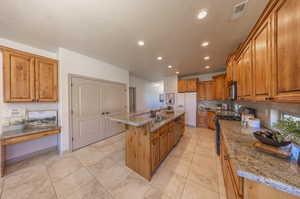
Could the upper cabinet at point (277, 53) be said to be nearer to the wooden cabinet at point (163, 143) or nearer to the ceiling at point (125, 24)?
the ceiling at point (125, 24)

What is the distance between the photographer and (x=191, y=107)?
4.89m

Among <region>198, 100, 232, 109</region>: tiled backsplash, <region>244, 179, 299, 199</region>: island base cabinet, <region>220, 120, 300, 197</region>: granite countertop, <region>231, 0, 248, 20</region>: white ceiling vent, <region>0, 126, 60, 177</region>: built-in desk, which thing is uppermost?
<region>231, 0, 248, 20</region>: white ceiling vent

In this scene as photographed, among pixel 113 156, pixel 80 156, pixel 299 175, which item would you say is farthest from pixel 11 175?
pixel 299 175

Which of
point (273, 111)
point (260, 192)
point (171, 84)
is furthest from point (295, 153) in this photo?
point (171, 84)

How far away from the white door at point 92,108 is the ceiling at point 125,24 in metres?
1.06

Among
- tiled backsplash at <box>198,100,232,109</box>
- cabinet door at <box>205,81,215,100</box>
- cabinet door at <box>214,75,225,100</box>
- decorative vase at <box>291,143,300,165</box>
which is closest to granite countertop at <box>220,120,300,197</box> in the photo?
decorative vase at <box>291,143,300,165</box>

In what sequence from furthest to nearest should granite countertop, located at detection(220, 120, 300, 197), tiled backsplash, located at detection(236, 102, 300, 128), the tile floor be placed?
1. the tile floor
2. tiled backsplash, located at detection(236, 102, 300, 128)
3. granite countertop, located at detection(220, 120, 300, 197)

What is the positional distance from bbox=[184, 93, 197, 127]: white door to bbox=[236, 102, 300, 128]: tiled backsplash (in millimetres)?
2701

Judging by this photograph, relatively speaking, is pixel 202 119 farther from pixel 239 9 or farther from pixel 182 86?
pixel 239 9

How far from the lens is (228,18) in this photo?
5.27 feet

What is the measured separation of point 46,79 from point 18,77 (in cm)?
40

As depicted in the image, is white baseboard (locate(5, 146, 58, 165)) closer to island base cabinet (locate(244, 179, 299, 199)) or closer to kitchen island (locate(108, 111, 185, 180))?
kitchen island (locate(108, 111, 185, 180))

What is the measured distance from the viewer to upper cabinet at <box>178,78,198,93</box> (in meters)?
4.80

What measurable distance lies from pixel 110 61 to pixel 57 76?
4.97 feet
